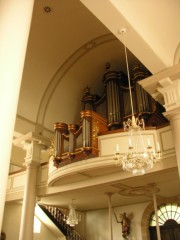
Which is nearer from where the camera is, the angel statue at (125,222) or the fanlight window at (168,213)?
the fanlight window at (168,213)

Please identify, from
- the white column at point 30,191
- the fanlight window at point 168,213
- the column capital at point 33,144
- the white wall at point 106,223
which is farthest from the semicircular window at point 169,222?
the column capital at point 33,144

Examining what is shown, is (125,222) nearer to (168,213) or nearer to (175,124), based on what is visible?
(168,213)

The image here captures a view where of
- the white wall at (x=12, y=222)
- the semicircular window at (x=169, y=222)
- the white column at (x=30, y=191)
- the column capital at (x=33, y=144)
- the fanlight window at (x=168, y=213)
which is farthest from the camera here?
the white wall at (x=12, y=222)

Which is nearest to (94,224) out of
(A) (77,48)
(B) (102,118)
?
(B) (102,118)

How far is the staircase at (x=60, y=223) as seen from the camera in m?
12.6

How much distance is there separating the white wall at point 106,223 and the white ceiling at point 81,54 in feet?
1.86

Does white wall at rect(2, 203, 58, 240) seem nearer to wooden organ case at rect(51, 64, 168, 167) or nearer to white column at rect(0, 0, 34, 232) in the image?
wooden organ case at rect(51, 64, 168, 167)

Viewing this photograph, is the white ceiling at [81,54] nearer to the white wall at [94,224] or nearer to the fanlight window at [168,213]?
the white wall at [94,224]

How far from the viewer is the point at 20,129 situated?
10.1m

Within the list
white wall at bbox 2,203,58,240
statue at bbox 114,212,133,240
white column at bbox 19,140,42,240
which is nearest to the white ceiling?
statue at bbox 114,212,133,240

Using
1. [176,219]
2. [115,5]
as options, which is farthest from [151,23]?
[176,219]

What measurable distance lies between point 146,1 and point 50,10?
3771 mm

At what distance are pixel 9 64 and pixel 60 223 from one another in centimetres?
1214

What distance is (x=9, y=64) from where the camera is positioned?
2117 millimetres
